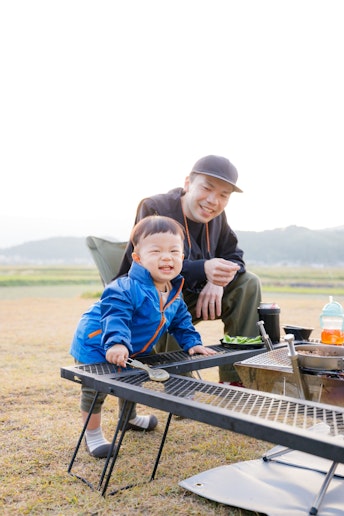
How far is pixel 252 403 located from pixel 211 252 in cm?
192

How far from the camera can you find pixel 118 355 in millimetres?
2203

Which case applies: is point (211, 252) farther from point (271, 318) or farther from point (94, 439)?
point (94, 439)

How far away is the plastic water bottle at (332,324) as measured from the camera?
8.39ft

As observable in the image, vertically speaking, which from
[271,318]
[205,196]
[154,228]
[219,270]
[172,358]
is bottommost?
[172,358]

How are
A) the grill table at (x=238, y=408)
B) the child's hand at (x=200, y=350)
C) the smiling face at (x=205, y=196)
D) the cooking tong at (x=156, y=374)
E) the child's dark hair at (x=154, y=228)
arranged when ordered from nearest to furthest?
1. the grill table at (x=238, y=408)
2. the cooking tong at (x=156, y=374)
3. the child's hand at (x=200, y=350)
4. the child's dark hair at (x=154, y=228)
5. the smiling face at (x=205, y=196)

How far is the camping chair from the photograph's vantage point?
3545mm

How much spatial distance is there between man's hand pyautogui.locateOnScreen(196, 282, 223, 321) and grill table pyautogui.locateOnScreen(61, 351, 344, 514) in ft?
3.85

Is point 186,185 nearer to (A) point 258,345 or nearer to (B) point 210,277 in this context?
(B) point 210,277

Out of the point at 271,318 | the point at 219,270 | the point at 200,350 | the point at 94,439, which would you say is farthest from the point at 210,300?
the point at 94,439

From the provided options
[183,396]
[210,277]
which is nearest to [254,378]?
[183,396]

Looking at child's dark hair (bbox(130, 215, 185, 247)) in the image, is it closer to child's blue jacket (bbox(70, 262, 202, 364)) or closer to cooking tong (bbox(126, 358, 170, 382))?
child's blue jacket (bbox(70, 262, 202, 364))

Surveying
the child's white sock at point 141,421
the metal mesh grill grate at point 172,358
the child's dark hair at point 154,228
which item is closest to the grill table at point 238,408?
the metal mesh grill grate at point 172,358

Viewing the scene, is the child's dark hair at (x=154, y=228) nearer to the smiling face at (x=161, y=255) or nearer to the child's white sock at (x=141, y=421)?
the smiling face at (x=161, y=255)

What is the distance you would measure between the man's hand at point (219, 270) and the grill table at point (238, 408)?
44.6 inches
